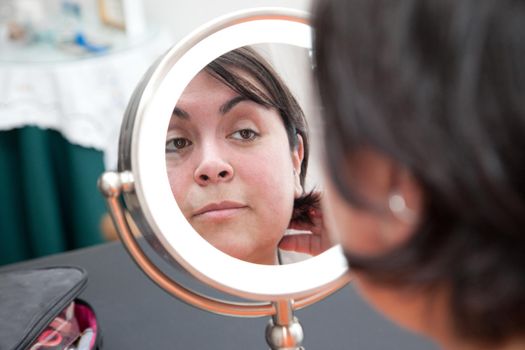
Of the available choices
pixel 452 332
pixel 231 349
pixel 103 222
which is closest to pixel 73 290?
pixel 231 349

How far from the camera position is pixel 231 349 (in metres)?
0.69

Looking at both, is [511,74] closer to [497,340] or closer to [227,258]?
[497,340]

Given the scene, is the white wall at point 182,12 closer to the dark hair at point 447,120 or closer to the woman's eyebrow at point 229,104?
the woman's eyebrow at point 229,104

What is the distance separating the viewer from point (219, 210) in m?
0.59

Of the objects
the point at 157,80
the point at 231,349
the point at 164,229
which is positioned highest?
the point at 157,80

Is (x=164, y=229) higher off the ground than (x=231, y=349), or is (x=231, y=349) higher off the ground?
(x=164, y=229)

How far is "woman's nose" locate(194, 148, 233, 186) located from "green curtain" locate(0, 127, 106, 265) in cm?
99

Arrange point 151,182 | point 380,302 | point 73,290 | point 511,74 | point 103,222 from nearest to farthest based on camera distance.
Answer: point 511,74 → point 380,302 → point 151,182 → point 73,290 → point 103,222

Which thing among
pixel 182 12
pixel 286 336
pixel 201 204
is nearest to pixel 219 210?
pixel 201 204

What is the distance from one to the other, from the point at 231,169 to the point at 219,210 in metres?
0.03

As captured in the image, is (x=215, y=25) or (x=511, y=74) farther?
(x=215, y=25)

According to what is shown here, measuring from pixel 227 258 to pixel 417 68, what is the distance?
28cm

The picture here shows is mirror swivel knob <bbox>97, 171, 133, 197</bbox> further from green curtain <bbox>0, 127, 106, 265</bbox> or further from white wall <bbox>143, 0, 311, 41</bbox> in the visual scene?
white wall <bbox>143, 0, 311, 41</bbox>

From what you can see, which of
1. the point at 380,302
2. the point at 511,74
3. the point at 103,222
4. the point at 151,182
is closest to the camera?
the point at 511,74
